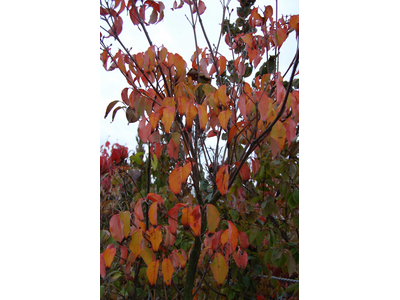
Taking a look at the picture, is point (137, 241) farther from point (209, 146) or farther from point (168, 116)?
point (209, 146)

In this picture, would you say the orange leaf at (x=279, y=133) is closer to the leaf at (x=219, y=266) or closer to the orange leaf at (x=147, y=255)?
the leaf at (x=219, y=266)

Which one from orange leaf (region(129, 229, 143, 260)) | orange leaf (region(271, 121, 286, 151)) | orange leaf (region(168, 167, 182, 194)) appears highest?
orange leaf (region(271, 121, 286, 151))

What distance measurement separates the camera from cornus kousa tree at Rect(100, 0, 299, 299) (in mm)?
725

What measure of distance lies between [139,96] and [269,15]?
0.54 meters

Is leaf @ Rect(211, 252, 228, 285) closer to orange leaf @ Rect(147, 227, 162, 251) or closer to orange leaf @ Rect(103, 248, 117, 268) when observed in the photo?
orange leaf @ Rect(147, 227, 162, 251)

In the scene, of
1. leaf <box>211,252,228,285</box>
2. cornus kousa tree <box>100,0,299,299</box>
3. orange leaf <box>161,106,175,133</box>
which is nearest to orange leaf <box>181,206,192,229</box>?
cornus kousa tree <box>100,0,299,299</box>

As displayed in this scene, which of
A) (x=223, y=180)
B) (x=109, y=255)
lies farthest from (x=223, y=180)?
(x=109, y=255)
